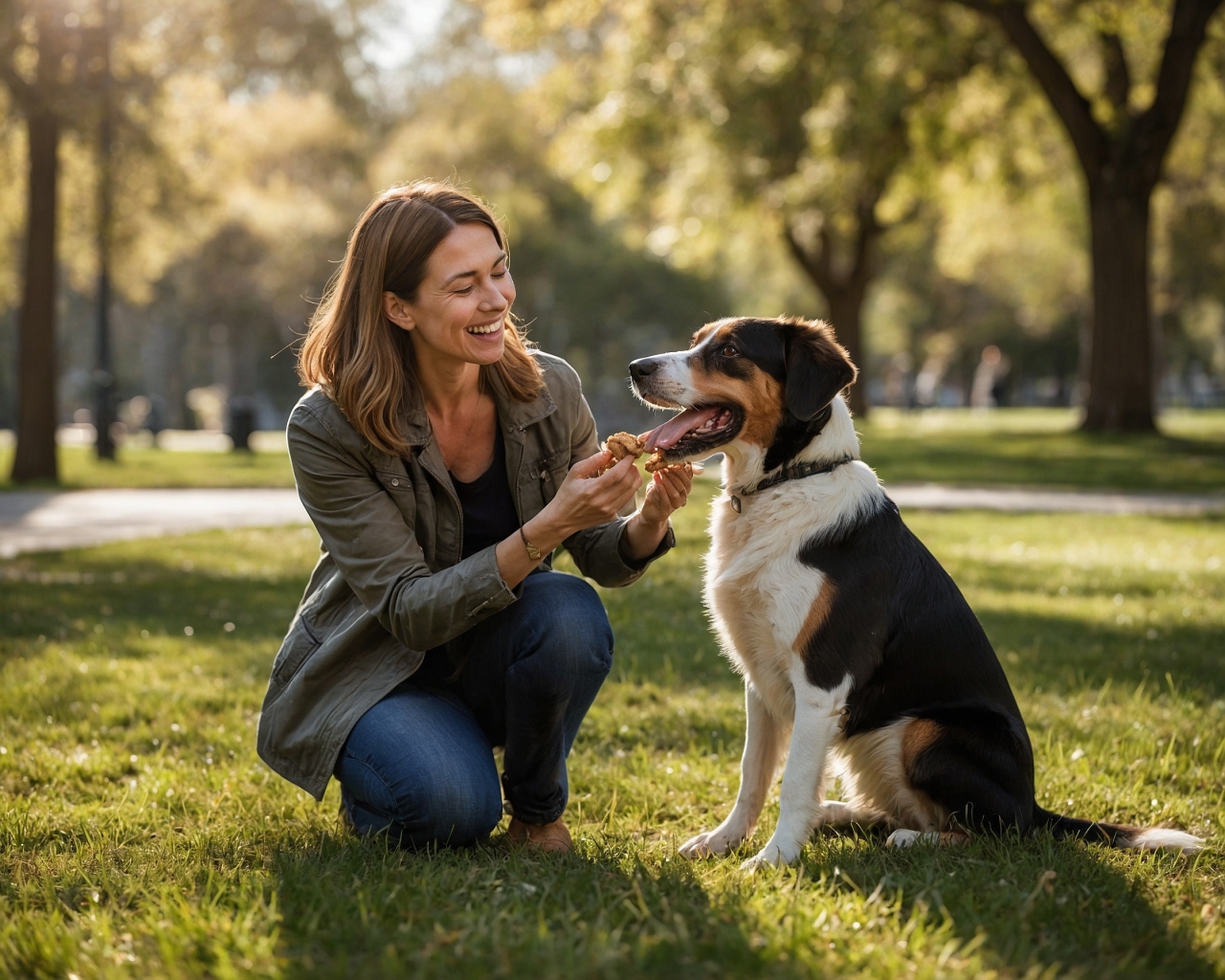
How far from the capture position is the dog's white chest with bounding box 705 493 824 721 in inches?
143

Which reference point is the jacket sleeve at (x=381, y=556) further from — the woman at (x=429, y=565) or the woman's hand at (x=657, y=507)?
the woman's hand at (x=657, y=507)

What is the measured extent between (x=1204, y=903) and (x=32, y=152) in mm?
17124

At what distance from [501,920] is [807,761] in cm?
113

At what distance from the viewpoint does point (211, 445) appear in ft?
92.1

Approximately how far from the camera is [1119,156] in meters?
17.9

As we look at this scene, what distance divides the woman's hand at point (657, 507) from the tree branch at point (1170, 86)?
53.6 feet

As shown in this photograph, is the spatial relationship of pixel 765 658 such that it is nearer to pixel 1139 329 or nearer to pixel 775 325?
pixel 775 325

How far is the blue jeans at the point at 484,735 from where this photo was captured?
3.59m

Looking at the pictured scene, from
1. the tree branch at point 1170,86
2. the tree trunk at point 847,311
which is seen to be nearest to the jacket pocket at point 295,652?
the tree branch at point 1170,86

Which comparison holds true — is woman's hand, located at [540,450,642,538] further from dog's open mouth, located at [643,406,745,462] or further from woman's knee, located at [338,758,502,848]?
woman's knee, located at [338,758,502,848]

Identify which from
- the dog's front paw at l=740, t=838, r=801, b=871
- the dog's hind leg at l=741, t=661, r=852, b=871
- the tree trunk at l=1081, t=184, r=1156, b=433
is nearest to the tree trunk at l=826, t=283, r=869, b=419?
the tree trunk at l=1081, t=184, r=1156, b=433

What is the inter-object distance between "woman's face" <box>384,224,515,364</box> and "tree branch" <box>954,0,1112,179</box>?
15.0m

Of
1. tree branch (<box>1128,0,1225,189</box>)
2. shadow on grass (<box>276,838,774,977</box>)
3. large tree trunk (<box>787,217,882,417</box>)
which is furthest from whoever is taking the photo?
large tree trunk (<box>787,217,882,417</box>)

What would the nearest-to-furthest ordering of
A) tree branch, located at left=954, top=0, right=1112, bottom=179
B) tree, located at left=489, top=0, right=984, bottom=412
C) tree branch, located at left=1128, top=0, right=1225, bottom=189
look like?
tree branch, located at left=954, top=0, right=1112, bottom=179 → tree branch, located at left=1128, top=0, right=1225, bottom=189 → tree, located at left=489, top=0, right=984, bottom=412
